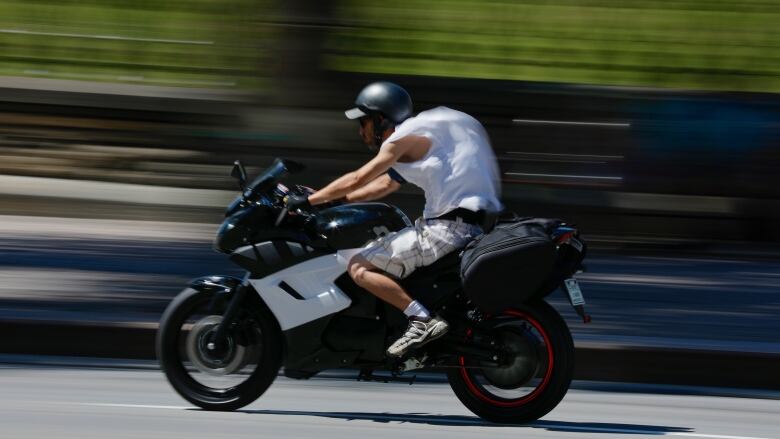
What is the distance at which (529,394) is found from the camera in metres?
6.38

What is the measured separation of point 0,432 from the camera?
238 inches

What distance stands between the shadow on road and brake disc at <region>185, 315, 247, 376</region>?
29cm

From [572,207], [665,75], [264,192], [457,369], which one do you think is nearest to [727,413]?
[457,369]

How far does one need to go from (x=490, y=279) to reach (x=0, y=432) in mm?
2281

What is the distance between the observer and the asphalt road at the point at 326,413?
6250 millimetres

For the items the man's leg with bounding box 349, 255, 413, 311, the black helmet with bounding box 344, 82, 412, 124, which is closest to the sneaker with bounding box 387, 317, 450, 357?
the man's leg with bounding box 349, 255, 413, 311

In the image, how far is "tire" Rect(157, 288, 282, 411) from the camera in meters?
6.50

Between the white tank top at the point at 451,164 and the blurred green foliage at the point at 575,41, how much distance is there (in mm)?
5997

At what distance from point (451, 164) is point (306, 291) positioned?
93 cm

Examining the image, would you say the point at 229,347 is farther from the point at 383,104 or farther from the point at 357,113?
the point at 383,104

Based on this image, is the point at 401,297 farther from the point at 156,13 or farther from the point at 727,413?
the point at 156,13

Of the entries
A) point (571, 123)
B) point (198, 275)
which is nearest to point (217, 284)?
point (198, 275)

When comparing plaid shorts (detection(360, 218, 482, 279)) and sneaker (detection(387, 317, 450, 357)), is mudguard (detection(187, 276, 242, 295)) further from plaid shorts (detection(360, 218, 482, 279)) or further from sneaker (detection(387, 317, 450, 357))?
sneaker (detection(387, 317, 450, 357))

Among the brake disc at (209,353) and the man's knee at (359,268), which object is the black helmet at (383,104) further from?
the brake disc at (209,353)
